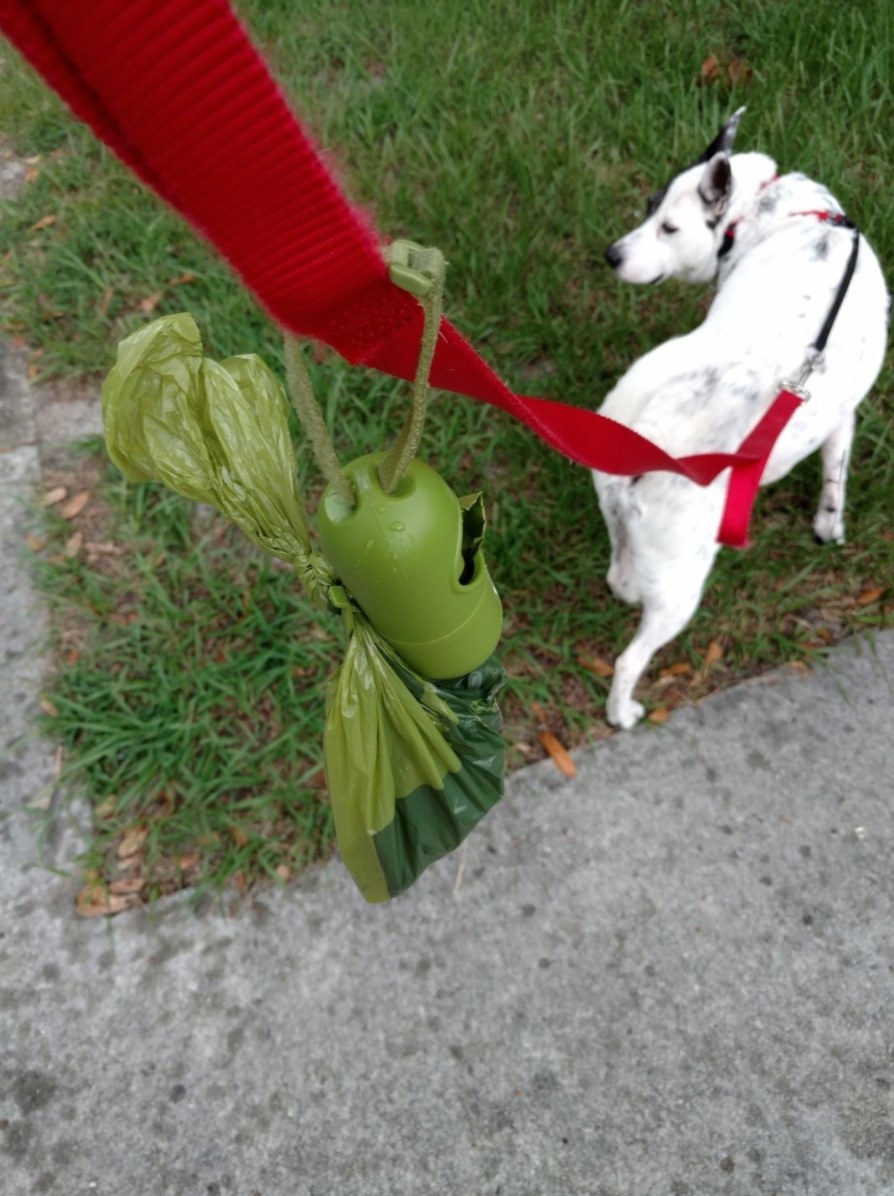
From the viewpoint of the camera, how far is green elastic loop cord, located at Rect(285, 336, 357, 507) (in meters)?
0.86

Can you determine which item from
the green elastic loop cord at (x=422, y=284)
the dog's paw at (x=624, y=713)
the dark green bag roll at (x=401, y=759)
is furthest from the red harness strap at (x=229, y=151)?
the dog's paw at (x=624, y=713)

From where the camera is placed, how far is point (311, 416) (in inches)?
36.0

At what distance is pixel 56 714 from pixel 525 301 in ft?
6.91

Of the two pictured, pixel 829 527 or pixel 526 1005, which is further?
pixel 829 527

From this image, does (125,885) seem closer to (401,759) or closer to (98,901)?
(98,901)

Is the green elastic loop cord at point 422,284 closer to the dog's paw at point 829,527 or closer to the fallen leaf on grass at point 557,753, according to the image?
the fallen leaf on grass at point 557,753

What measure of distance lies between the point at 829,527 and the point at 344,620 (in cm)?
201

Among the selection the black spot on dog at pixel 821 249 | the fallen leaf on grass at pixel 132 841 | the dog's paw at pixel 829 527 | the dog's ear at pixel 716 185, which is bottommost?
the dog's paw at pixel 829 527

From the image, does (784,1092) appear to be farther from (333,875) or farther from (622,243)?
(622,243)

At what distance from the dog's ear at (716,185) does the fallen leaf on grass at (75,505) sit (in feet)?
7.14

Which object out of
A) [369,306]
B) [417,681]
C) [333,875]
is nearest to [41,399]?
[333,875]

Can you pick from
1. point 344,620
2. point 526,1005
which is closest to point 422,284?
point 344,620

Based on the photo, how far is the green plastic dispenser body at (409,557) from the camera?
39.2 inches

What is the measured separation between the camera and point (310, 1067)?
1.95 metres
